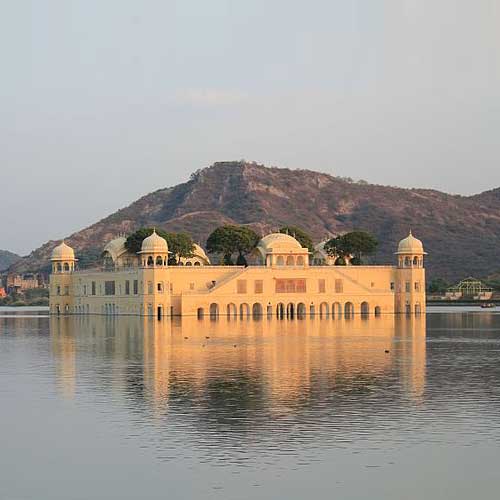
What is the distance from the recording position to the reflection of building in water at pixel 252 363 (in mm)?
30391

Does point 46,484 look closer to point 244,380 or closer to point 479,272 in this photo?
point 244,380

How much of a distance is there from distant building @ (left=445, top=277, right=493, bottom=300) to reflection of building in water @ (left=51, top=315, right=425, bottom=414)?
269 feet

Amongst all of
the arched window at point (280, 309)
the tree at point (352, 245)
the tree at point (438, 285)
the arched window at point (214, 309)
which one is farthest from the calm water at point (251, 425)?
the tree at point (438, 285)

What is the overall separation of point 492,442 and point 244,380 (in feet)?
42.2

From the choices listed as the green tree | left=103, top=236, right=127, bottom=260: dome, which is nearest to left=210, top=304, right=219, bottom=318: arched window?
the green tree

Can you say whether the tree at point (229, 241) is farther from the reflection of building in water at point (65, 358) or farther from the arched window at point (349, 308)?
the reflection of building in water at point (65, 358)

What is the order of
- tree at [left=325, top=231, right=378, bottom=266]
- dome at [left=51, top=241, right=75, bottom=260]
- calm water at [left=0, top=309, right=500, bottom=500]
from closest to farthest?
1. calm water at [left=0, top=309, right=500, bottom=500]
2. tree at [left=325, top=231, right=378, bottom=266]
3. dome at [left=51, top=241, right=75, bottom=260]

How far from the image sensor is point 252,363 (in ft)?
133

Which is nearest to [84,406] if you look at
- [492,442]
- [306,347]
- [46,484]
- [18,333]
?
[46,484]

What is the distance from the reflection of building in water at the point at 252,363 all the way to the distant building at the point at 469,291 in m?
82.1

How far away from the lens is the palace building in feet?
315

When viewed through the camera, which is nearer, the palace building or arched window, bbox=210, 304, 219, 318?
the palace building

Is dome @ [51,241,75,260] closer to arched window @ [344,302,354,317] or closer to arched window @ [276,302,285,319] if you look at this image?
arched window @ [276,302,285,319]

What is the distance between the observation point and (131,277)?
328 ft
